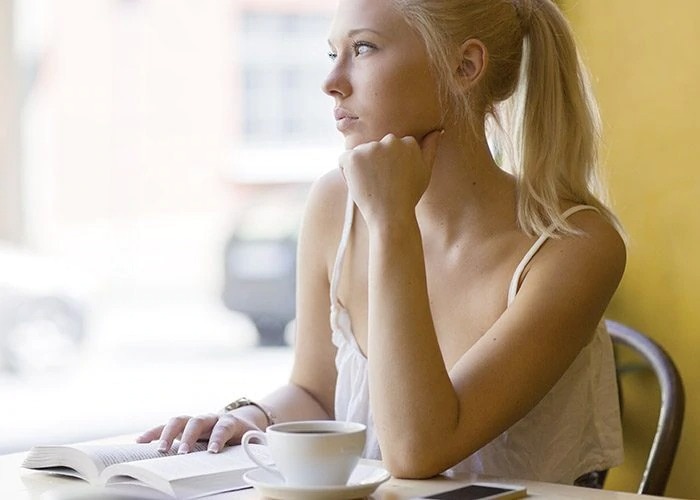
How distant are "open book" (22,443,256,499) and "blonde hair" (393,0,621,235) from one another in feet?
1.71

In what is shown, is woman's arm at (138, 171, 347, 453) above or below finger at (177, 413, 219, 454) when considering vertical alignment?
above

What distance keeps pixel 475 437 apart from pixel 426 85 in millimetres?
471

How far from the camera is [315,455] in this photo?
3.27 feet

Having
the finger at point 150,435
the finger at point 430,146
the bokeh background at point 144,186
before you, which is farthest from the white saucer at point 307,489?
the bokeh background at point 144,186

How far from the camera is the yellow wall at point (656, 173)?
1944 mm

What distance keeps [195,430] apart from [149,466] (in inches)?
6.6

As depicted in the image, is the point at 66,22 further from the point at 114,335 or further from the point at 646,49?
the point at 646,49

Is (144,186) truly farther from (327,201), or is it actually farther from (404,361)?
(404,361)

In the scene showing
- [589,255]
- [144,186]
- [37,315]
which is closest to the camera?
[589,255]

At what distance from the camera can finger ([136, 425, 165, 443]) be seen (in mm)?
1301

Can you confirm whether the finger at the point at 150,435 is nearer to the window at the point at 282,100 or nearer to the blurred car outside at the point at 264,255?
the blurred car outside at the point at 264,255

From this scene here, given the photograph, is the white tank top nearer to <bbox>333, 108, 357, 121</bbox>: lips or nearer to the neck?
the neck

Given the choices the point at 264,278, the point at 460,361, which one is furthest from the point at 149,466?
the point at 264,278

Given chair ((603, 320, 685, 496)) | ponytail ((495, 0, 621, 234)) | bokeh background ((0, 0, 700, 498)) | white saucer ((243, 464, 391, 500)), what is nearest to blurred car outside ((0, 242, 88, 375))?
bokeh background ((0, 0, 700, 498))
